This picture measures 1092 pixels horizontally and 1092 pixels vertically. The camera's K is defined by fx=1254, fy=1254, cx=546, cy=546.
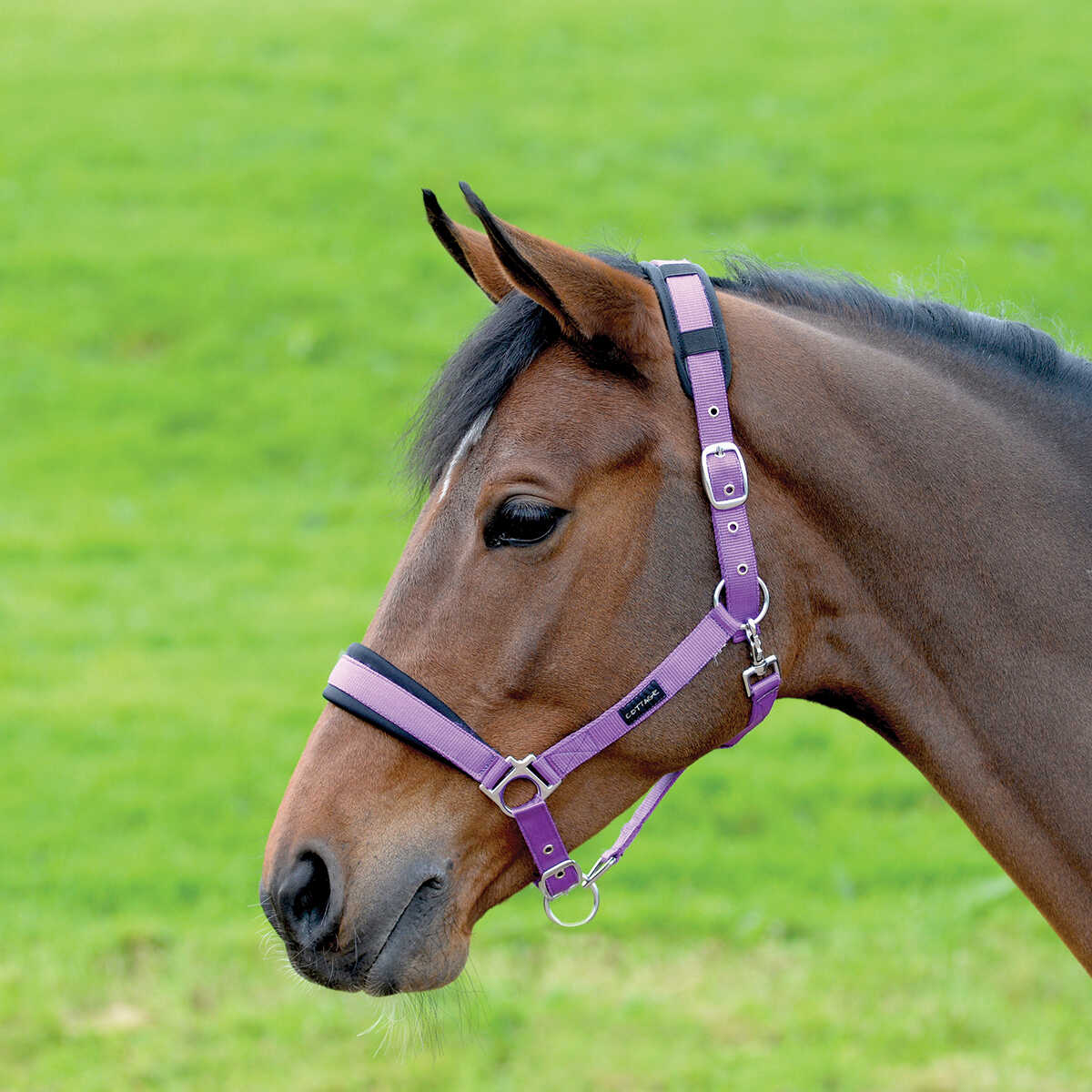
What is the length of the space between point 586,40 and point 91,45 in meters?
6.74

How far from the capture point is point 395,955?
2.32 m

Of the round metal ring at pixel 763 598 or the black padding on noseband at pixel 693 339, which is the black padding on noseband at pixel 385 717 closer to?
the round metal ring at pixel 763 598

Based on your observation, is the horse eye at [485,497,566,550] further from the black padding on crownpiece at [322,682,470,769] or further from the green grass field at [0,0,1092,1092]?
the green grass field at [0,0,1092,1092]

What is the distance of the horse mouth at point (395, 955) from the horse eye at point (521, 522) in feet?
2.13

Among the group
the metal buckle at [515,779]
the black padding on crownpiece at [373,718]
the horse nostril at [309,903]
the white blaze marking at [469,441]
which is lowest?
the horse nostril at [309,903]

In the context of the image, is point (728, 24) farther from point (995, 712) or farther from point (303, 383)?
point (995, 712)

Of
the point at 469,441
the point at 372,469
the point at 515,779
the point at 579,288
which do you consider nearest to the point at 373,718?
the point at 515,779

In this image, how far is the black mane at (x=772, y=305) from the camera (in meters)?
2.48

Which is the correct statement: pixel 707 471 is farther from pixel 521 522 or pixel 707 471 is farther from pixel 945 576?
pixel 945 576

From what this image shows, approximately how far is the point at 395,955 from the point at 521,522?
2.75ft

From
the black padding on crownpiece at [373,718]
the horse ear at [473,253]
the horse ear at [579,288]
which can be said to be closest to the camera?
the horse ear at [579,288]

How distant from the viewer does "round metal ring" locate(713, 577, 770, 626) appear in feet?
7.88

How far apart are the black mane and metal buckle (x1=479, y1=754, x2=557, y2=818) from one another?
1.96 ft

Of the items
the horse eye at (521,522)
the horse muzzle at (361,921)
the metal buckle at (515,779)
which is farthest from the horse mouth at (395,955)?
the horse eye at (521,522)
